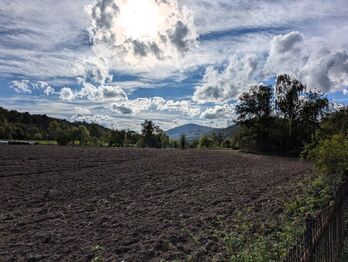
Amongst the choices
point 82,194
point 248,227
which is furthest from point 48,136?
point 248,227

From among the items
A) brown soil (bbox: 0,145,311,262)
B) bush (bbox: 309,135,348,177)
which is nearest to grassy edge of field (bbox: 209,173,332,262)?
brown soil (bbox: 0,145,311,262)

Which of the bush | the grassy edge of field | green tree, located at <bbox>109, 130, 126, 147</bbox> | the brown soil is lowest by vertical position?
the brown soil

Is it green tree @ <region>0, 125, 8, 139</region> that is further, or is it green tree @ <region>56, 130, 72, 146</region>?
green tree @ <region>0, 125, 8, 139</region>

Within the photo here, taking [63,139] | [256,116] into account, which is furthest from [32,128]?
[256,116]

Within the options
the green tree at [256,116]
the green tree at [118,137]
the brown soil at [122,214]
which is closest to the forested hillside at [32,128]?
the green tree at [118,137]

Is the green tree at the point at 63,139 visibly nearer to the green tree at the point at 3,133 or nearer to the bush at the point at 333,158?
the green tree at the point at 3,133

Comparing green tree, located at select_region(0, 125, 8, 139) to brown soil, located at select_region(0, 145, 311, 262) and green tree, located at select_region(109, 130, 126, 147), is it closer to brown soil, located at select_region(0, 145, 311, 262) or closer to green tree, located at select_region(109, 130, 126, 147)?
green tree, located at select_region(109, 130, 126, 147)

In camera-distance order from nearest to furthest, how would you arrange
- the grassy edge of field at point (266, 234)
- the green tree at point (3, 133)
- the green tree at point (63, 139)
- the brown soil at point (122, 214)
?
1. the grassy edge of field at point (266, 234)
2. the brown soil at point (122, 214)
3. the green tree at point (63, 139)
4. the green tree at point (3, 133)

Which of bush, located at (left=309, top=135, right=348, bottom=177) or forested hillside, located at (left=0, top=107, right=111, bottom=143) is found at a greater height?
forested hillside, located at (left=0, top=107, right=111, bottom=143)

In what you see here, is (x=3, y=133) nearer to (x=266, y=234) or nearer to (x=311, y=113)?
(x=311, y=113)

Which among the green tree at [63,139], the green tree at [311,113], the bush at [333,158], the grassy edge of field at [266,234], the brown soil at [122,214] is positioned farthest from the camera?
the green tree at [63,139]

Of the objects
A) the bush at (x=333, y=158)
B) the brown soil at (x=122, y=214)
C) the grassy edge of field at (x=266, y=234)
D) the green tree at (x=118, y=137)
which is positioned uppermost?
the green tree at (x=118, y=137)

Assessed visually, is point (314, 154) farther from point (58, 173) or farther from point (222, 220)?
point (58, 173)

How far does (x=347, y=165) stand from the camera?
47.7 ft
